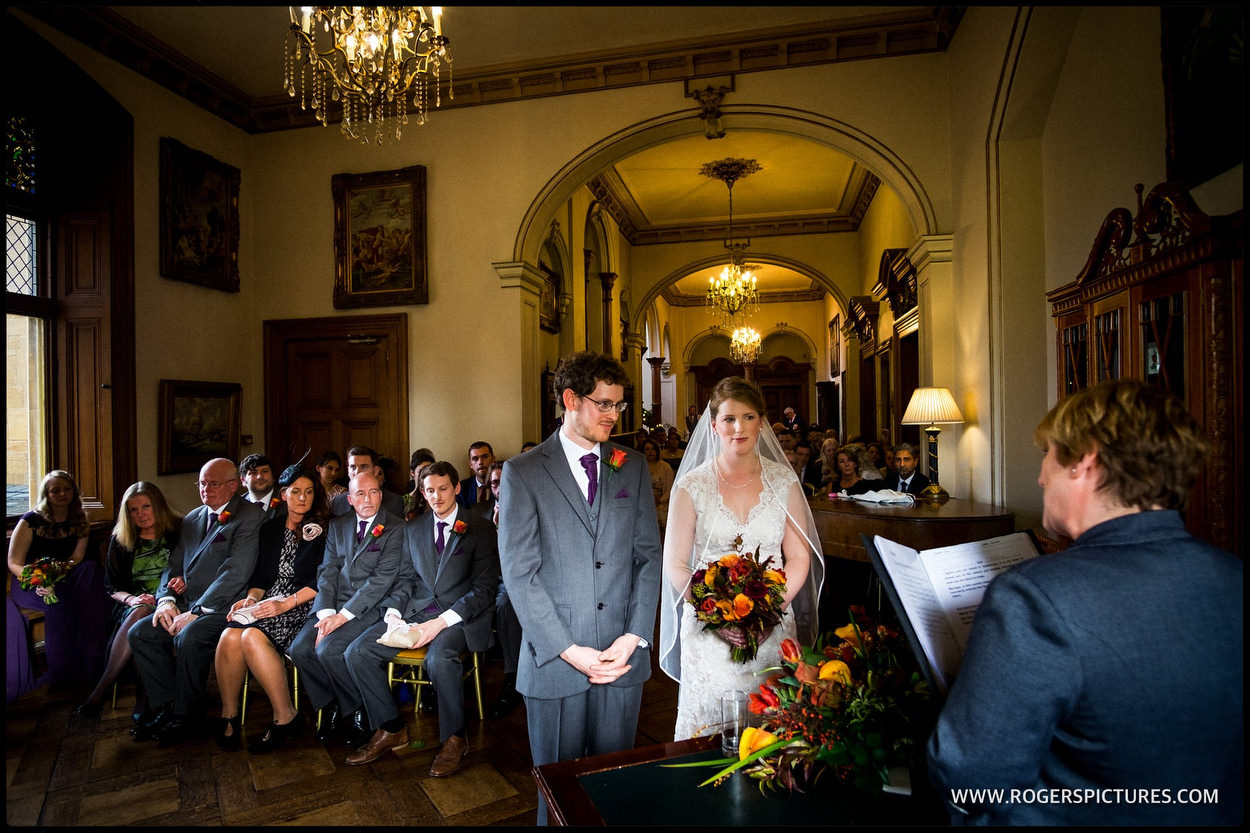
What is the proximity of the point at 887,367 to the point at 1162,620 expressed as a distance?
10088mm

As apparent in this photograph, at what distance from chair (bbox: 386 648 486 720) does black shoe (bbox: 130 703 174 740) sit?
121 centimetres

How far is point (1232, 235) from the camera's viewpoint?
2.36 meters

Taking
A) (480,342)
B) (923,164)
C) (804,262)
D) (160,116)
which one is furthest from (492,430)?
(804,262)

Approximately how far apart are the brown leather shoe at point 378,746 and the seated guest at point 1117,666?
124 inches

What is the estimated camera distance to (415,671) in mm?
4090

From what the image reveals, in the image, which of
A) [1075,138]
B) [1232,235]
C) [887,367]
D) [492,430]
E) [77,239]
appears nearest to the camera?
[1232,235]

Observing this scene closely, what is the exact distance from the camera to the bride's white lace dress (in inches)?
112

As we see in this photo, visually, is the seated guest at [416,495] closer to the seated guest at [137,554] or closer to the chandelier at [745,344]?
the seated guest at [137,554]

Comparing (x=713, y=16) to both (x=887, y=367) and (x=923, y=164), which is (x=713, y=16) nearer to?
(x=923, y=164)

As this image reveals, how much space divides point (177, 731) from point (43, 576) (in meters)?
1.48

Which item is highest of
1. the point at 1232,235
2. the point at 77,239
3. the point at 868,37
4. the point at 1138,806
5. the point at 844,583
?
the point at 868,37

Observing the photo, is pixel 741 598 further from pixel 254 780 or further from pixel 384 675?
pixel 254 780

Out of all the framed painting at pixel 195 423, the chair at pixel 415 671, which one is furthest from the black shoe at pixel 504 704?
the framed painting at pixel 195 423

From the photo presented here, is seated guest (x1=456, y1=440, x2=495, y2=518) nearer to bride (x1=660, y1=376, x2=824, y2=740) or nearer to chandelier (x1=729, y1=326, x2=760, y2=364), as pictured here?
bride (x1=660, y1=376, x2=824, y2=740)
